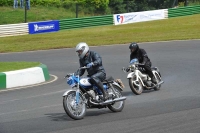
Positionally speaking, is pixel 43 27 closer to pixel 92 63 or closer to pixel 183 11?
pixel 183 11

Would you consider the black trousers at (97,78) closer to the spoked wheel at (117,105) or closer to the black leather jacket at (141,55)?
the spoked wheel at (117,105)

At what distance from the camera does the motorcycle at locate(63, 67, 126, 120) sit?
406 inches

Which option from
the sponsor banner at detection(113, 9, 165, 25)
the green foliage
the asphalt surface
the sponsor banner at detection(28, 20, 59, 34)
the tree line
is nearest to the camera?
the asphalt surface

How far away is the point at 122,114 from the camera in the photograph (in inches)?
430

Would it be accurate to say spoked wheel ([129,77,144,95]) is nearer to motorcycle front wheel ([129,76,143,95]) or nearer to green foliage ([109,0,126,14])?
motorcycle front wheel ([129,76,143,95])

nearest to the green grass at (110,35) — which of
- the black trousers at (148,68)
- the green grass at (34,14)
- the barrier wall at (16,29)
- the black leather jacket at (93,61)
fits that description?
the barrier wall at (16,29)

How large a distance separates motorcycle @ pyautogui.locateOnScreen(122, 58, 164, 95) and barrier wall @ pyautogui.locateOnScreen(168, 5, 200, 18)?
102 feet

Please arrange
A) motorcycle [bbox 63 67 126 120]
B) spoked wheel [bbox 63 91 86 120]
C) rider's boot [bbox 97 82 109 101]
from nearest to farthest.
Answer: spoked wheel [bbox 63 91 86 120]
motorcycle [bbox 63 67 126 120]
rider's boot [bbox 97 82 109 101]

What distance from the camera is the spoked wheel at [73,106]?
10.2m

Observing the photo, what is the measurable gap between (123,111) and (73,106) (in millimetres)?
1413

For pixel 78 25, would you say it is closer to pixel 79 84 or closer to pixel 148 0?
pixel 148 0

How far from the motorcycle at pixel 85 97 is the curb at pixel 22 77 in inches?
183

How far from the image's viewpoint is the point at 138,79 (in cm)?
1427

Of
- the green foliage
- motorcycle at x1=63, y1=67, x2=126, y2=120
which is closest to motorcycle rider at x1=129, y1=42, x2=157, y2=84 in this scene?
motorcycle at x1=63, y1=67, x2=126, y2=120
